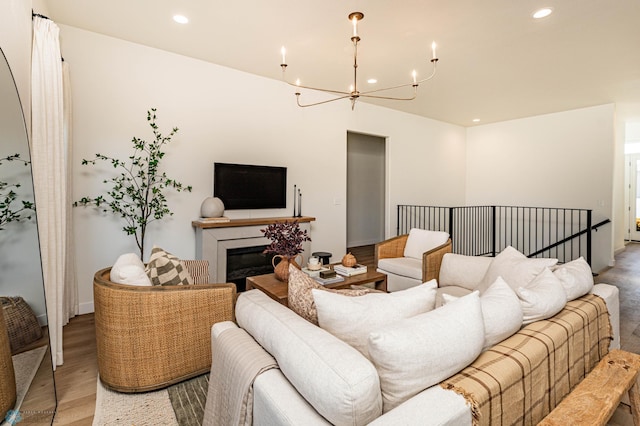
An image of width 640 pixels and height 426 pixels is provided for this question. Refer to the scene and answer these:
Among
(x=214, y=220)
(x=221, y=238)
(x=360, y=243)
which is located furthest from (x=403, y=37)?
(x=360, y=243)

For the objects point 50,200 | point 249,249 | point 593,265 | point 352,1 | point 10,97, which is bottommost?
point 593,265

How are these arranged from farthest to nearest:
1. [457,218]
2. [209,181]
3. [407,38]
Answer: [457,218]
[209,181]
[407,38]

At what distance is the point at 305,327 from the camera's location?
1153 millimetres

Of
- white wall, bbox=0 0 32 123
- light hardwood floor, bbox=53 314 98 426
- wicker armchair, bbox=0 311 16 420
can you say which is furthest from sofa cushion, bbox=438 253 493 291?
white wall, bbox=0 0 32 123

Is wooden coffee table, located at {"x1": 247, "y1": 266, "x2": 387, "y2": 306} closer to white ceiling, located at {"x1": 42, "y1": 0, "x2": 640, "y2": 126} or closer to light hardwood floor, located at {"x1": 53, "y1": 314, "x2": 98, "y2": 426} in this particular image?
light hardwood floor, located at {"x1": 53, "y1": 314, "x2": 98, "y2": 426}

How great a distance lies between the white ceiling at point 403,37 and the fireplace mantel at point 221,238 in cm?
196

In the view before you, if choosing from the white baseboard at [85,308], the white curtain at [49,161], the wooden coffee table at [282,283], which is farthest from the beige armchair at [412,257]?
the white baseboard at [85,308]

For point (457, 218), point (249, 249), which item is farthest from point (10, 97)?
point (457, 218)

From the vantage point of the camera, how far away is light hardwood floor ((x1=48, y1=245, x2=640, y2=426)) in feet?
5.86

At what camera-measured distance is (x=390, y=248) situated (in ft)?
12.8

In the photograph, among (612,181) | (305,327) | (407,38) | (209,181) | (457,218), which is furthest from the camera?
(457,218)

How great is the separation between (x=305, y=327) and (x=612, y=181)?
6.91m

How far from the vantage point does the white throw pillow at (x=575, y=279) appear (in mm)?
1723

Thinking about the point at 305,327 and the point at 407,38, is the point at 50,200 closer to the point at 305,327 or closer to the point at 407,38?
the point at 305,327
